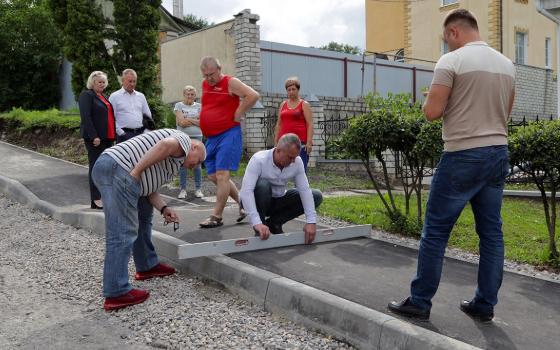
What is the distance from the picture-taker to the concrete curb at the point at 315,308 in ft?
10.4

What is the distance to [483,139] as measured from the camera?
3.35 metres

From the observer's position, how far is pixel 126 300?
425cm

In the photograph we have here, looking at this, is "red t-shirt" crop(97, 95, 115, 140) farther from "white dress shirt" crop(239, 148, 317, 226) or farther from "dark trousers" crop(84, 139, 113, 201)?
"white dress shirt" crop(239, 148, 317, 226)

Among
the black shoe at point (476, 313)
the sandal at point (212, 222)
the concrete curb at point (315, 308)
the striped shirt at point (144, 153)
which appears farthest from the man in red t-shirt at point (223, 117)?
the black shoe at point (476, 313)

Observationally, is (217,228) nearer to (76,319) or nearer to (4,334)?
(76,319)

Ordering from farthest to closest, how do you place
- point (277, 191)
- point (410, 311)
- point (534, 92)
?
point (534, 92)
point (277, 191)
point (410, 311)

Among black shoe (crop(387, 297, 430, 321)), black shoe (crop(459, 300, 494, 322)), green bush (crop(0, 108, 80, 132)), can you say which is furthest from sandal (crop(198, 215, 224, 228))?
green bush (crop(0, 108, 80, 132))

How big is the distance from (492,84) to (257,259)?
262 cm

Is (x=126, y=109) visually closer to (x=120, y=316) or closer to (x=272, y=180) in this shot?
(x=272, y=180)

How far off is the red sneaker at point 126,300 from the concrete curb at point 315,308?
27.1 inches

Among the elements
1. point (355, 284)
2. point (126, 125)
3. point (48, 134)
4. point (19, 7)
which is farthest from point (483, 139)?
point (19, 7)

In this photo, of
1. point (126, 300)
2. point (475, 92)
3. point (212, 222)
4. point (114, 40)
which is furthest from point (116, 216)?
point (114, 40)

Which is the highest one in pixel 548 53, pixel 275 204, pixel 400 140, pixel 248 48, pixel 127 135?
pixel 548 53

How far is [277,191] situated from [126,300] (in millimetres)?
2063
